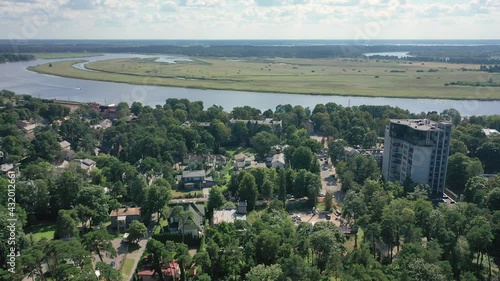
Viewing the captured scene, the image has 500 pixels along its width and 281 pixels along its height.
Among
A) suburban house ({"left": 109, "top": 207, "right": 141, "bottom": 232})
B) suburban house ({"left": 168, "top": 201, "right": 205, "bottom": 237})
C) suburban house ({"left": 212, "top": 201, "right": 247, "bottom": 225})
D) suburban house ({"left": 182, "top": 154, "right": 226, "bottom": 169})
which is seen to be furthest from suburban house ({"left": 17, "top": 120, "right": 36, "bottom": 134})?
suburban house ({"left": 212, "top": 201, "right": 247, "bottom": 225})

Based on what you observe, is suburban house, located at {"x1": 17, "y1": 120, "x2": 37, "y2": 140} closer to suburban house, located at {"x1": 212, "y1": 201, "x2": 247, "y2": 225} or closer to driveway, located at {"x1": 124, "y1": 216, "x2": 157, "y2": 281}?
driveway, located at {"x1": 124, "y1": 216, "x2": 157, "y2": 281}

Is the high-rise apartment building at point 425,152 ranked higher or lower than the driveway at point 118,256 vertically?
higher

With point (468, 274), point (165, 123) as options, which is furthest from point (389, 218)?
point (165, 123)

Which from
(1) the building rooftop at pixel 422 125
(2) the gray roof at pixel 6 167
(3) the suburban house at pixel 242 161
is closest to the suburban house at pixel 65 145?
(2) the gray roof at pixel 6 167

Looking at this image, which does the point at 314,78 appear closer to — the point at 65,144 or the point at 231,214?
the point at 65,144

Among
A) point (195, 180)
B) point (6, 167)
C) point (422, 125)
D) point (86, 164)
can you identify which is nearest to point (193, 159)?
point (195, 180)

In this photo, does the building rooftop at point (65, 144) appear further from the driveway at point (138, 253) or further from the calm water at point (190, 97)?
the calm water at point (190, 97)
